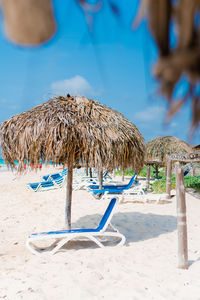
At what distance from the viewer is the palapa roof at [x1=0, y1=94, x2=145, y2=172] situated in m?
4.72

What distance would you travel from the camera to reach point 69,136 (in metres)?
4.68

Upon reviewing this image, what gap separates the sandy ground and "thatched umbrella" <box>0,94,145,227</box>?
152cm

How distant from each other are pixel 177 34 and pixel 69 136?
13.8 ft

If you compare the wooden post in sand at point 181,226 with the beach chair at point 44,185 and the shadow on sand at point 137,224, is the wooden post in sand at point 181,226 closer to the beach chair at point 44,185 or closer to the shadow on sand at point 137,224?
the shadow on sand at point 137,224

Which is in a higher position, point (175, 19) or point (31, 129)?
point (31, 129)

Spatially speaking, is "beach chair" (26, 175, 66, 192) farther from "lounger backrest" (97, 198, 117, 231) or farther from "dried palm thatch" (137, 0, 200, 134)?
"dried palm thatch" (137, 0, 200, 134)

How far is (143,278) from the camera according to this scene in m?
3.66

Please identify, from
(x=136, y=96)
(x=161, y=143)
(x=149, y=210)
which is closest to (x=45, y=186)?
(x=149, y=210)

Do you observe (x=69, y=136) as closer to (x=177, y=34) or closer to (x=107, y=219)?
(x=107, y=219)

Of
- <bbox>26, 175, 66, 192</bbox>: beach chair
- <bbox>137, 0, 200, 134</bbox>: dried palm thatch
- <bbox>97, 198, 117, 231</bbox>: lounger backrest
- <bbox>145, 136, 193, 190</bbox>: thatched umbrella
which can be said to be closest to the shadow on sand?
<bbox>97, 198, 117, 231</bbox>: lounger backrest

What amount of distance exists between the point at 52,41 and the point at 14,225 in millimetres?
7036

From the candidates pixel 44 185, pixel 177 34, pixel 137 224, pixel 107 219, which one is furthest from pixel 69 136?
pixel 44 185

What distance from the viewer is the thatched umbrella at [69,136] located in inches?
186

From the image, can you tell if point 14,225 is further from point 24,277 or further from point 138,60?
point 138,60
